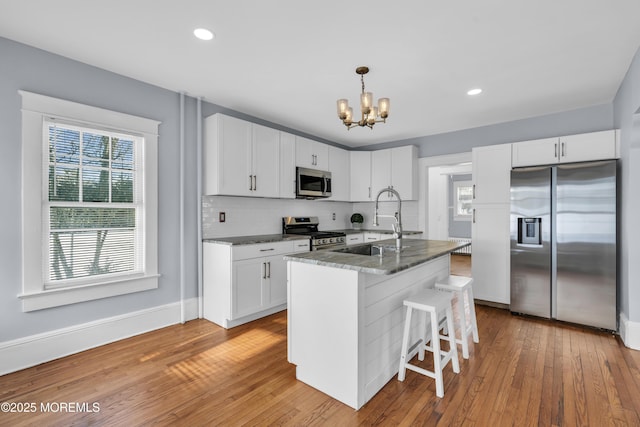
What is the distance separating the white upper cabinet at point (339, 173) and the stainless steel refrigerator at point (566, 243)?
98.3 inches

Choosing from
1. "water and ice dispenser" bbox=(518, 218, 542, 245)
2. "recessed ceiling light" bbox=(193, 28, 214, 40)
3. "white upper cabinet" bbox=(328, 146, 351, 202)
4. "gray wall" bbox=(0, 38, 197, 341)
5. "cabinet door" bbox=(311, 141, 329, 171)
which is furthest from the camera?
"white upper cabinet" bbox=(328, 146, 351, 202)

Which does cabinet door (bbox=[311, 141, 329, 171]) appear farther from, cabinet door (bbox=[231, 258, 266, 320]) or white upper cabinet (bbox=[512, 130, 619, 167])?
white upper cabinet (bbox=[512, 130, 619, 167])

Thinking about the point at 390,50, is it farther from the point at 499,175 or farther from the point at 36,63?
the point at 36,63

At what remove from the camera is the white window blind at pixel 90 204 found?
2.53 metres

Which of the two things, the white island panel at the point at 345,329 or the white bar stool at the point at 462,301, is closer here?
the white island panel at the point at 345,329

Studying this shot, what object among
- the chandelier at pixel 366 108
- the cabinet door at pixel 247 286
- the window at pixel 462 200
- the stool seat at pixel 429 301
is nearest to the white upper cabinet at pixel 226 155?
the cabinet door at pixel 247 286

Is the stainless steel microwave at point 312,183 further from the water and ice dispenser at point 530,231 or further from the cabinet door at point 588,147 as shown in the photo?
the cabinet door at point 588,147

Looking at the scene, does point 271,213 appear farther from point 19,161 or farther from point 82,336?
point 19,161

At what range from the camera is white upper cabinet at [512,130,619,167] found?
129 inches

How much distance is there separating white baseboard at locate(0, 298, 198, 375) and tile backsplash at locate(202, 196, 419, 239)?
925mm

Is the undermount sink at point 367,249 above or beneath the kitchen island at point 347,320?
above

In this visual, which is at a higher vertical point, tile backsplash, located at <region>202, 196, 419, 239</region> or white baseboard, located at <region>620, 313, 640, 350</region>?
tile backsplash, located at <region>202, 196, 419, 239</region>

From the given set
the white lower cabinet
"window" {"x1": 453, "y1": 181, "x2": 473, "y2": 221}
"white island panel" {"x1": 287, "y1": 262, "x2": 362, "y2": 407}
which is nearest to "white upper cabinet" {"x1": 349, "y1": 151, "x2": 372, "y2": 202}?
the white lower cabinet

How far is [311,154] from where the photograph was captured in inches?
179
